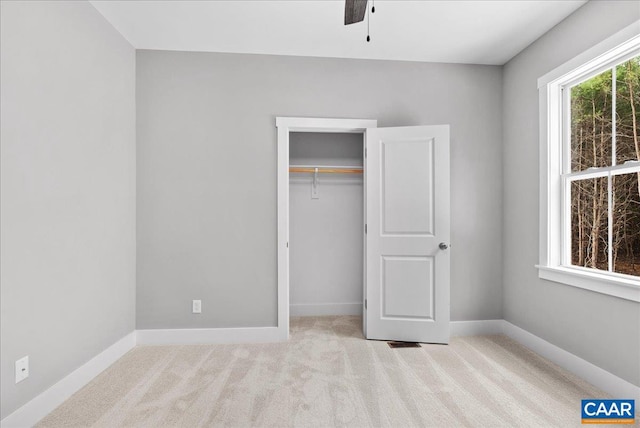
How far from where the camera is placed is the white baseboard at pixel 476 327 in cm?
356

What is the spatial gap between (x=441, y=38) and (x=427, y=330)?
2.68 meters

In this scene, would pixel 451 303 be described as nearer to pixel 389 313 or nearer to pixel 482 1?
pixel 389 313

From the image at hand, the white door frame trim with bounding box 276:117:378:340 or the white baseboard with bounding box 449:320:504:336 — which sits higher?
the white door frame trim with bounding box 276:117:378:340

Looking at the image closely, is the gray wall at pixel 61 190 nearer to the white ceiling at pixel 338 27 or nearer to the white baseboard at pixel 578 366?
the white ceiling at pixel 338 27

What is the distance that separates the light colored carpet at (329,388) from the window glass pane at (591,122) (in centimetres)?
166

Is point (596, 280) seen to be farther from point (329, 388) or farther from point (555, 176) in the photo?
point (329, 388)

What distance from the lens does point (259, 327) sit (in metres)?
3.37

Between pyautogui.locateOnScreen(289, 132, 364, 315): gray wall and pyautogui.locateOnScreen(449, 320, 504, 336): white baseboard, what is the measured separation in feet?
3.88

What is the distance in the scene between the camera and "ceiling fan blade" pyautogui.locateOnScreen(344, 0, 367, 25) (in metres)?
1.73

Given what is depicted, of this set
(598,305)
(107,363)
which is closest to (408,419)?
(598,305)

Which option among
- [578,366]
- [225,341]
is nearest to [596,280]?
[578,366]

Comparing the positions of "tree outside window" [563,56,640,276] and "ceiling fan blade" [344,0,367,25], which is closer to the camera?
"ceiling fan blade" [344,0,367,25]

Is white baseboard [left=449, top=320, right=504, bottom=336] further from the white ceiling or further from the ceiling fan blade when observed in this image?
the ceiling fan blade

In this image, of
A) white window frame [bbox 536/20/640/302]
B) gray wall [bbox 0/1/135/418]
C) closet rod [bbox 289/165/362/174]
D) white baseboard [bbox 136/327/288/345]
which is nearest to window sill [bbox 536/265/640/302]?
white window frame [bbox 536/20/640/302]
